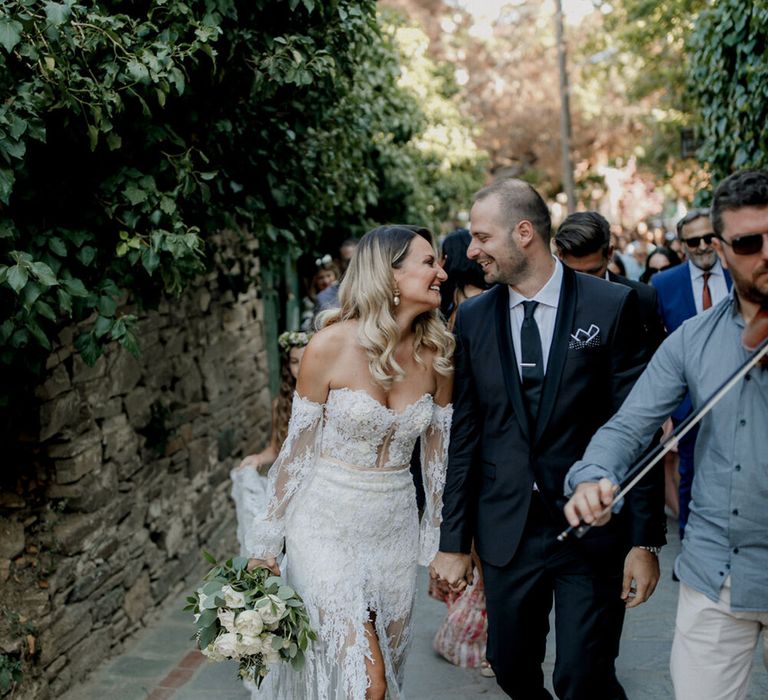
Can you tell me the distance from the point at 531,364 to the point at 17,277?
6.81 feet

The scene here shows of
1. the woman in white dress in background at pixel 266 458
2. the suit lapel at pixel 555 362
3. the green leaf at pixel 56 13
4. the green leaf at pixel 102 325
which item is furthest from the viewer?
the woman in white dress in background at pixel 266 458

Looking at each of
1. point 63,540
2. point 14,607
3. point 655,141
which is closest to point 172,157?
point 63,540

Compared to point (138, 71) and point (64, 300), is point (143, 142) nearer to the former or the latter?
→ point (138, 71)

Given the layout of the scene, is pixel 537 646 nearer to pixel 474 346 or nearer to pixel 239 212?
pixel 474 346

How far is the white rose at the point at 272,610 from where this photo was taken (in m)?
3.56

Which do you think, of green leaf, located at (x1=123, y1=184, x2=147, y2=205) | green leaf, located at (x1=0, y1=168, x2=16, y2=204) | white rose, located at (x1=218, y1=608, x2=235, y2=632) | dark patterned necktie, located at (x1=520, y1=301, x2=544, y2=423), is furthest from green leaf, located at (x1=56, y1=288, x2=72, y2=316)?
dark patterned necktie, located at (x1=520, y1=301, x2=544, y2=423)

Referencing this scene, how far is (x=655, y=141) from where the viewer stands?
19656 mm

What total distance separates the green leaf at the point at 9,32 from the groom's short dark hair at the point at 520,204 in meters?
1.90

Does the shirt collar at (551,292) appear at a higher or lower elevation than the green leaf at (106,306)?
lower

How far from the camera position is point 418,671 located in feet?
17.7

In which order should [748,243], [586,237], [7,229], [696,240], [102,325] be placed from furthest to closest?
[696,240]
[586,237]
[102,325]
[7,229]
[748,243]

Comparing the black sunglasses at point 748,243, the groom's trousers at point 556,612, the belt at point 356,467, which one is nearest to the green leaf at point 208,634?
the belt at point 356,467

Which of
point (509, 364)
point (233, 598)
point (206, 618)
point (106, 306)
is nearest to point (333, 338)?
point (509, 364)

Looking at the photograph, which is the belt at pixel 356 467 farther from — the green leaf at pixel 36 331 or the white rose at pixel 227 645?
the green leaf at pixel 36 331
